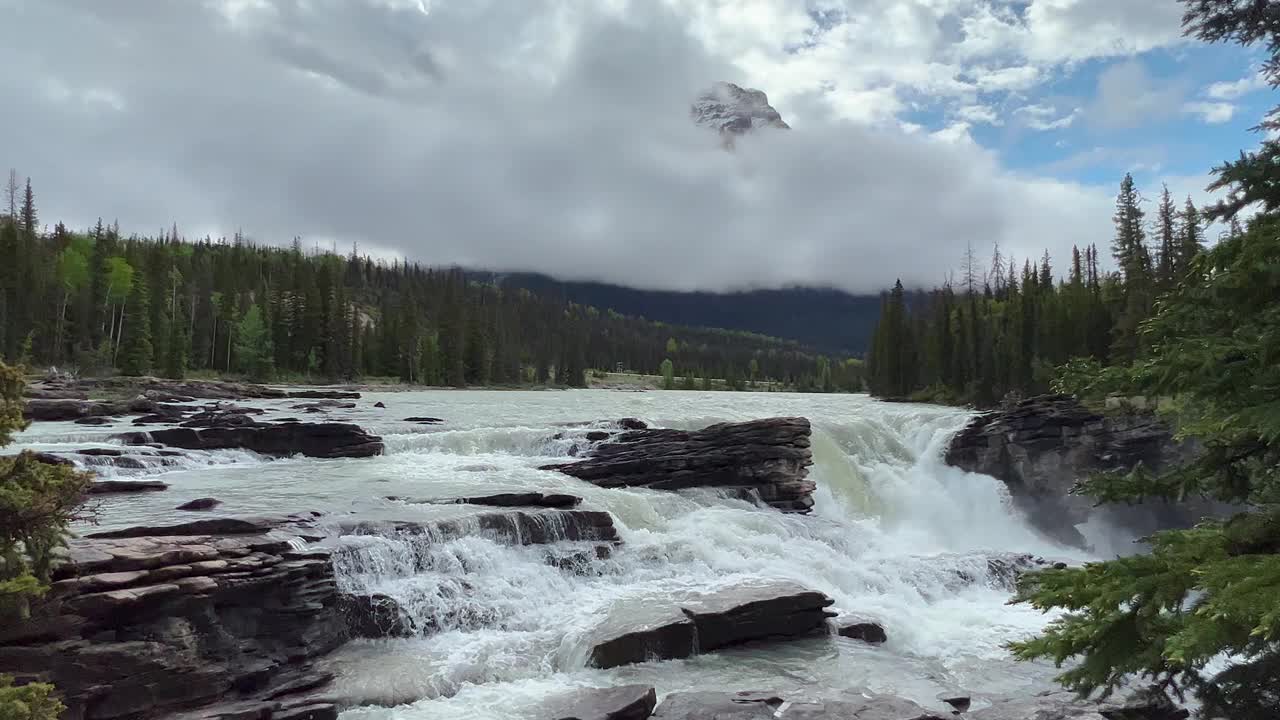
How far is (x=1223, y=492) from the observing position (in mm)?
6734

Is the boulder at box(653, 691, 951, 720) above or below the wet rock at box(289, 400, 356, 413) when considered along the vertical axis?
below

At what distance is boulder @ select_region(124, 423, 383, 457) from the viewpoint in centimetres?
2931

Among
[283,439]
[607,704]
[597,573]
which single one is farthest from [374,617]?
[283,439]

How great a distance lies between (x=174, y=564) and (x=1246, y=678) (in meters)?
13.7

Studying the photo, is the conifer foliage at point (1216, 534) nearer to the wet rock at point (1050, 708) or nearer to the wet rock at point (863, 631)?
the wet rock at point (1050, 708)

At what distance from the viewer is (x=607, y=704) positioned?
1079 centimetres

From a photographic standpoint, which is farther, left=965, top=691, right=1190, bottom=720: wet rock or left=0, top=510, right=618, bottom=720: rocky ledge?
left=965, top=691, right=1190, bottom=720: wet rock

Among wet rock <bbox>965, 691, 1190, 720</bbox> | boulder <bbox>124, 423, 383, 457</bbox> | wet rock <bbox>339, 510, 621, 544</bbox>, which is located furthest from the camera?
boulder <bbox>124, 423, 383, 457</bbox>

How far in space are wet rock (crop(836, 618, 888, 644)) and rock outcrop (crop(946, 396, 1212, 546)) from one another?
69.7ft

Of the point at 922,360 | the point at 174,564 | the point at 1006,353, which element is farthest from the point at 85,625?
the point at 922,360

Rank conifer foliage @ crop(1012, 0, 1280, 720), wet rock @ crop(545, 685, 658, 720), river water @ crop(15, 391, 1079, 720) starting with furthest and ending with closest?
river water @ crop(15, 391, 1079, 720) → wet rock @ crop(545, 685, 658, 720) → conifer foliage @ crop(1012, 0, 1280, 720)

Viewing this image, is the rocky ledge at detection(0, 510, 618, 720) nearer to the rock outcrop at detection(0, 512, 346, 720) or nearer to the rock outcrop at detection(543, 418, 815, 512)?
the rock outcrop at detection(0, 512, 346, 720)

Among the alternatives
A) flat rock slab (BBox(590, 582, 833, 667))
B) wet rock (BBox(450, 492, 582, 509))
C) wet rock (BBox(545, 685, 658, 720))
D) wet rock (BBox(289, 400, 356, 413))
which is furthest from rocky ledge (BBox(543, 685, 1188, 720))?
wet rock (BBox(289, 400, 356, 413))

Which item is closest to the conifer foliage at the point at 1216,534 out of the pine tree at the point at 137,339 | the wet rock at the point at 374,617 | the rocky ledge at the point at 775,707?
the rocky ledge at the point at 775,707
